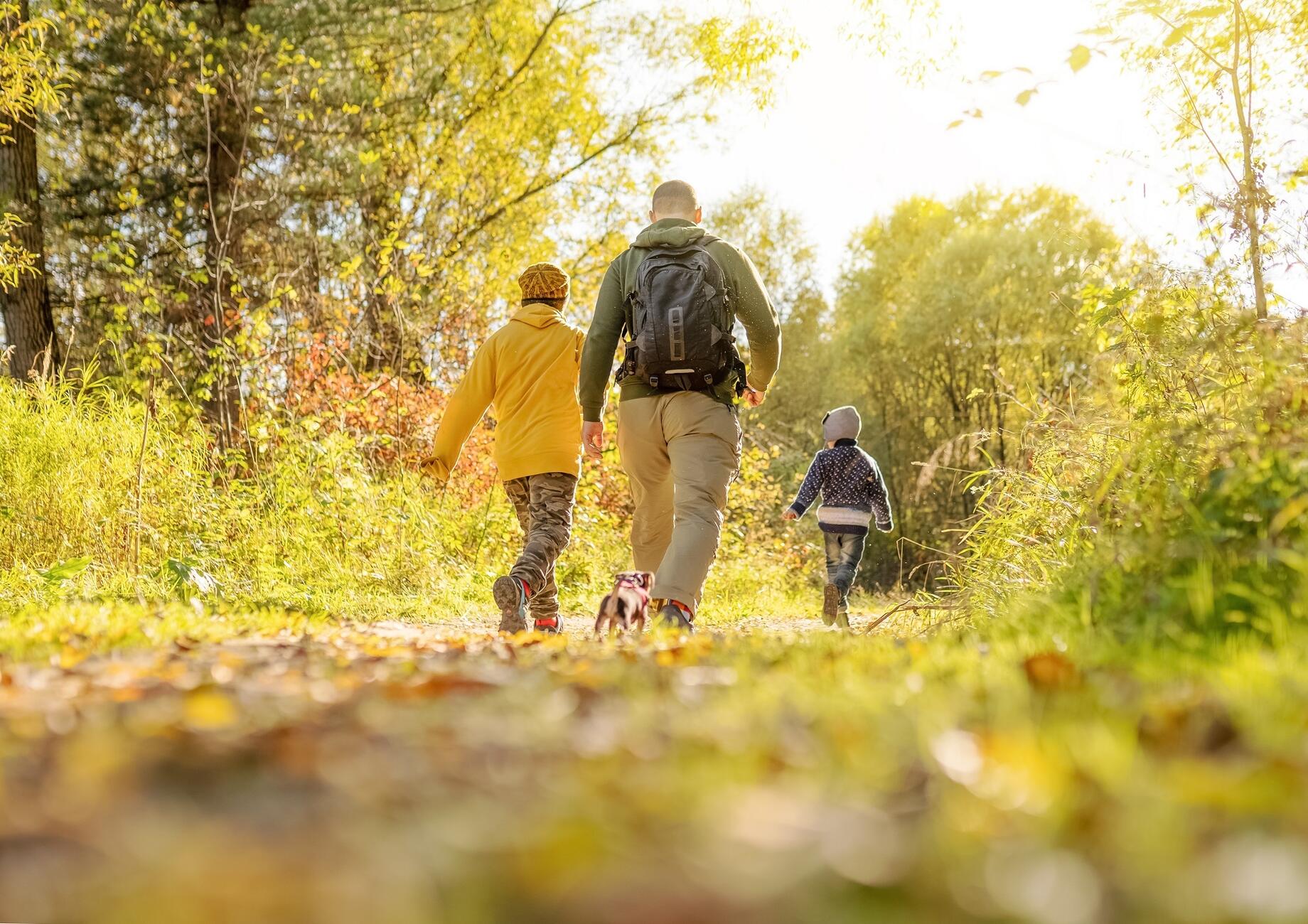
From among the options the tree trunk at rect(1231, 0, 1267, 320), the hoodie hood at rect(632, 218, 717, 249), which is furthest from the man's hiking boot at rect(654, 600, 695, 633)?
the tree trunk at rect(1231, 0, 1267, 320)

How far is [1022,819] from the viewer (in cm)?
120

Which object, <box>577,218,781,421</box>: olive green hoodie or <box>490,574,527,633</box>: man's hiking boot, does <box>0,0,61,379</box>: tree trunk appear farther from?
<box>577,218,781,421</box>: olive green hoodie

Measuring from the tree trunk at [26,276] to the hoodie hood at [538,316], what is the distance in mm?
7242

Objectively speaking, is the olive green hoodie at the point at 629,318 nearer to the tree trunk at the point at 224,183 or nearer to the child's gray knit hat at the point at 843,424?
the child's gray knit hat at the point at 843,424

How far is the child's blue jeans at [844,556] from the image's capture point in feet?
30.1

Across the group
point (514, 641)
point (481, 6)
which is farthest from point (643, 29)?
point (514, 641)

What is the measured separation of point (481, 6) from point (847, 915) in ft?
48.4

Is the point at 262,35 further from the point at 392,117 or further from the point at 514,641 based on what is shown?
the point at 514,641

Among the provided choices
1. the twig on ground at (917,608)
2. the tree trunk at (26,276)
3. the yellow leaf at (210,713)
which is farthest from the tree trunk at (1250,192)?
the tree trunk at (26,276)

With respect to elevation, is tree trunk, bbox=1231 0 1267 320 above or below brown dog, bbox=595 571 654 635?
above

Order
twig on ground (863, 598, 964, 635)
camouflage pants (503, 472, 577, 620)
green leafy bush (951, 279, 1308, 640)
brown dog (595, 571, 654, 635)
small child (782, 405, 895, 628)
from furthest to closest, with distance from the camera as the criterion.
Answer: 1. small child (782, 405, 895, 628)
2. camouflage pants (503, 472, 577, 620)
3. twig on ground (863, 598, 964, 635)
4. brown dog (595, 571, 654, 635)
5. green leafy bush (951, 279, 1308, 640)

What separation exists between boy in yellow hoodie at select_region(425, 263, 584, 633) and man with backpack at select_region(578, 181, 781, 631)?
0.56 m

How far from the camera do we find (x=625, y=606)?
4.44 metres

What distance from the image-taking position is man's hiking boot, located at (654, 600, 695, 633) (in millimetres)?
4617
